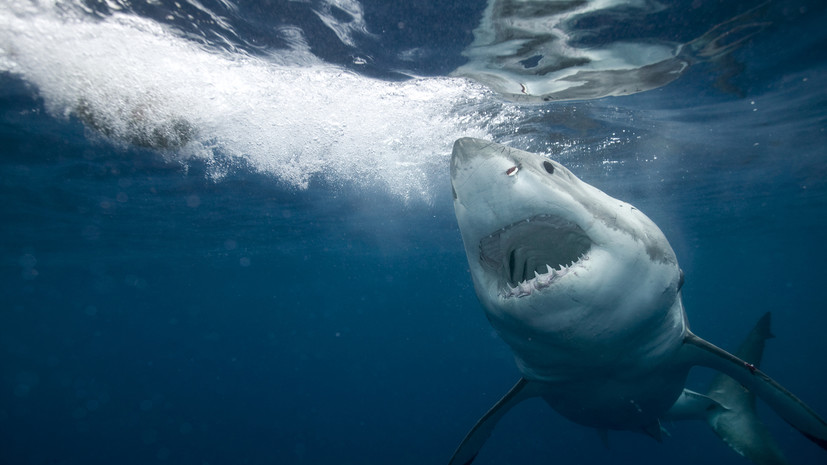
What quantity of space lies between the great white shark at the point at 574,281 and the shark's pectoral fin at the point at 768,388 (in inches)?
→ 0.5

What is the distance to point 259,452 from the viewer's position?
39.0 meters

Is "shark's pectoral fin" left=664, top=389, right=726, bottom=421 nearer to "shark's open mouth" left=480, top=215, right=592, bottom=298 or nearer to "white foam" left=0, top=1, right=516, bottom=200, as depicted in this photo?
"shark's open mouth" left=480, top=215, right=592, bottom=298

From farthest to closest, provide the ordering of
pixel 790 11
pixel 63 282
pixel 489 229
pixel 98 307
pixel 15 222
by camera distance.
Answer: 1. pixel 98 307
2. pixel 63 282
3. pixel 15 222
4. pixel 790 11
5. pixel 489 229

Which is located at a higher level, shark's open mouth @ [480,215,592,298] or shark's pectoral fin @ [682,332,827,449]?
shark's open mouth @ [480,215,592,298]

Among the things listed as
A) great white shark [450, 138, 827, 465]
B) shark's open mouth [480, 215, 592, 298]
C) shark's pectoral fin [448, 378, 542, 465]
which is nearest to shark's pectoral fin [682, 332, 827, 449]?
great white shark [450, 138, 827, 465]

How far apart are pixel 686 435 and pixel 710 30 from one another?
42621 mm

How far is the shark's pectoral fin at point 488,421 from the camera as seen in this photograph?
4.79 m

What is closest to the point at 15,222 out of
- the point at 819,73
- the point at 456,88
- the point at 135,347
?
the point at 456,88

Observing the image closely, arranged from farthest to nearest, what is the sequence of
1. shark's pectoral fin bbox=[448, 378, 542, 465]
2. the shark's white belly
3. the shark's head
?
shark's pectoral fin bbox=[448, 378, 542, 465] < the shark's white belly < the shark's head

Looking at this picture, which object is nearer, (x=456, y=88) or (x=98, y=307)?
(x=456, y=88)

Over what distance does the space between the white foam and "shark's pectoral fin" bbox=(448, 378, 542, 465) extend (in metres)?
6.08

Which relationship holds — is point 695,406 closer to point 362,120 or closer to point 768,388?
point 768,388

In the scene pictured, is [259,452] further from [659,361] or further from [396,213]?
[659,361]

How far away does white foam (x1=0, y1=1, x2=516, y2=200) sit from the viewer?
6.52 meters
